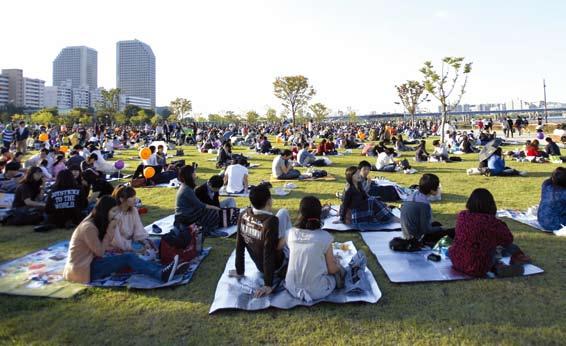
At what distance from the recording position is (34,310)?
398 cm

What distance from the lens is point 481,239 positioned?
434cm

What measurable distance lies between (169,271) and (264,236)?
4.08ft

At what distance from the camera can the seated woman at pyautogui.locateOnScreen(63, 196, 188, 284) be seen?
4379 mm

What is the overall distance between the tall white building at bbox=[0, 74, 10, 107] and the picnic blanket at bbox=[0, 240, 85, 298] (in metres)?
125

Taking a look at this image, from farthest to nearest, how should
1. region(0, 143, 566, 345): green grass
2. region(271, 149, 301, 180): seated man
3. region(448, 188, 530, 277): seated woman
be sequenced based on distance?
region(271, 149, 301, 180): seated man
region(448, 188, 530, 277): seated woman
region(0, 143, 566, 345): green grass

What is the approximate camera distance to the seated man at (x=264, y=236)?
13.1 feet

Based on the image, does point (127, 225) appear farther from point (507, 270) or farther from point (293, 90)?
point (293, 90)

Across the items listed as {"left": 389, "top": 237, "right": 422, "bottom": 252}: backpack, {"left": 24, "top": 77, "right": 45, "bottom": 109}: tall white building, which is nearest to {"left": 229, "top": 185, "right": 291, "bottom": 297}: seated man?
{"left": 389, "top": 237, "right": 422, "bottom": 252}: backpack

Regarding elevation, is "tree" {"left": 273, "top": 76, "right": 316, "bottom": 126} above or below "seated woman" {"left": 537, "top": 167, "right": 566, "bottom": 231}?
above

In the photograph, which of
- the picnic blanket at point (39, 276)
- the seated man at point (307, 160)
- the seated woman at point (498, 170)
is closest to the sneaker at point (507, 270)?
the picnic blanket at point (39, 276)

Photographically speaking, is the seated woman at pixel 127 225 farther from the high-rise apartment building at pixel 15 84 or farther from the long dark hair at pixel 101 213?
the high-rise apartment building at pixel 15 84

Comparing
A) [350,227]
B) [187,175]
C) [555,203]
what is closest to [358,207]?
[350,227]

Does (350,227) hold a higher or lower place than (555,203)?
lower

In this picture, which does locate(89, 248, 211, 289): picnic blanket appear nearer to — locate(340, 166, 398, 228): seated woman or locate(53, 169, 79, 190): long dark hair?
locate(53, 169, 79, 190): long dark hair
